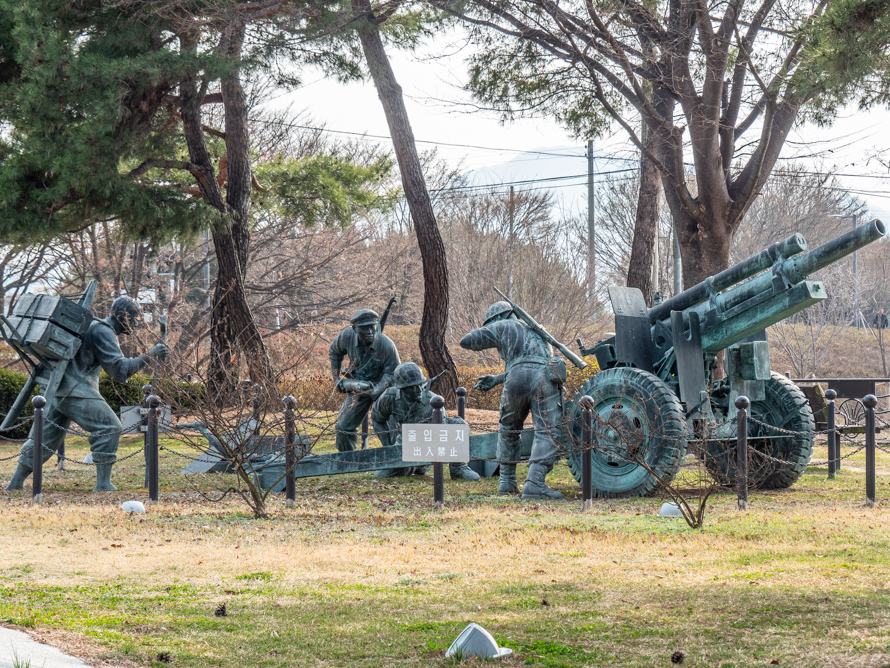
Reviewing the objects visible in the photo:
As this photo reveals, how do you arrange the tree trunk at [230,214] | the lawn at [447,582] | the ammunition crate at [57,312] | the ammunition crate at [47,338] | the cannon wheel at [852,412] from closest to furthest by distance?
1. the lawn at [447,582]
2. the ammunition crate at [47,338]
3. the ammunition crate at [57,312]
4. the tree trunk at [230,214]
5. the cannon wheel at [852,412]

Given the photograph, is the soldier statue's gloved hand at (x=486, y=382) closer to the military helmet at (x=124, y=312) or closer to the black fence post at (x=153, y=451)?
the black fence post at (x=153, y=451)

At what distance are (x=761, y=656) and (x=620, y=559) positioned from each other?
2.55m

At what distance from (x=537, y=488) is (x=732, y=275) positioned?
10.6 ft

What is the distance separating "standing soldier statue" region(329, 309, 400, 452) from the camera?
1343cm

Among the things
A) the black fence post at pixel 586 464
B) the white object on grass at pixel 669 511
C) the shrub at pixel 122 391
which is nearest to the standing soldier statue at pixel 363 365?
the black fence post at pixel 586 464

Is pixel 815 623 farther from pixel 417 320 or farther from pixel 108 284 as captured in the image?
pixel 417 320

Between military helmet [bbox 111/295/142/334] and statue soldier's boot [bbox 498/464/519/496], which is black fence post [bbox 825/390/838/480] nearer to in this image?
statue soldier's boot [bbox 498/464/519/496]

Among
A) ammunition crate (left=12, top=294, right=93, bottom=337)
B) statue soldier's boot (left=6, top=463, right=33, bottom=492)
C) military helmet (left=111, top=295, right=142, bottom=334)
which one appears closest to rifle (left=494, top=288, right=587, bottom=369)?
military helmet (left=111, top=295, right=142, bottom=334)

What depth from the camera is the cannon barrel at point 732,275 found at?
10898 millimetres

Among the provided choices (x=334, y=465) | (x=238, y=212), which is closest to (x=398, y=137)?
(x=238, y=212)

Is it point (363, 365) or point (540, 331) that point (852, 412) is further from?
point (540, 331)

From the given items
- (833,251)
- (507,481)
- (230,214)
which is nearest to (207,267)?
(230,214)

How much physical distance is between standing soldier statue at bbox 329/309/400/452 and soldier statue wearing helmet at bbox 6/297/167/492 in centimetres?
277

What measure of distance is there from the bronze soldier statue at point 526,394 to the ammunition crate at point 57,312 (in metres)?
4.68
